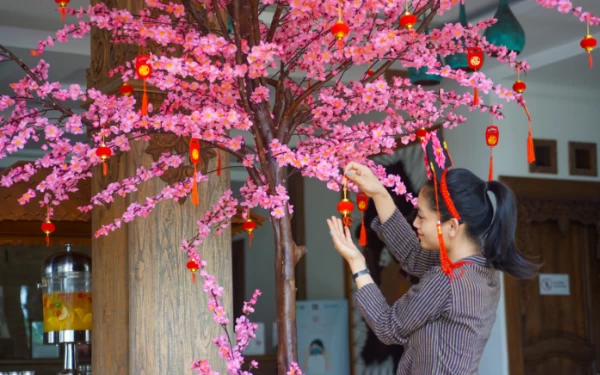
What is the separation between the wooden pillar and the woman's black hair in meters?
1.06

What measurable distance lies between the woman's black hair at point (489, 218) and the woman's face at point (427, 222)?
0.03ft

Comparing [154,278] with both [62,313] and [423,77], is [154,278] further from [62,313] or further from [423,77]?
[423,77]

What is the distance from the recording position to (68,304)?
331 cm

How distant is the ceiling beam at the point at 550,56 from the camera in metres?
5.05

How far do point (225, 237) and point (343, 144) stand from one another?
0.87 metres

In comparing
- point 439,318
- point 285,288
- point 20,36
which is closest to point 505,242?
point 439,318

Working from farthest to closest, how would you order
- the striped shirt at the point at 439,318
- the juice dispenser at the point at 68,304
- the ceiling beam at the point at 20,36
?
the ceiling beam at the point at 20,36 → the juice dispenser at the point at 68,304 → the striped shirt at the point at 439,318

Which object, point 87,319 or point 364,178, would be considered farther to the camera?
point 87,319

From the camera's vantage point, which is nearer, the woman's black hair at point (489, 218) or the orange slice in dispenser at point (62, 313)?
the woman's black hair at point (489, 218)

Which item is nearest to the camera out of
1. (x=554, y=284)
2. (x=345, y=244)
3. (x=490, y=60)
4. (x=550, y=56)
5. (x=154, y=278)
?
(x=345, y=244)

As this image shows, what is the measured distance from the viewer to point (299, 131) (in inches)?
91.8

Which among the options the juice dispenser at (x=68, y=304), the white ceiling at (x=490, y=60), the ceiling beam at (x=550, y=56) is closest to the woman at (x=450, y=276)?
the juice dispenser at (x=68, y=304)

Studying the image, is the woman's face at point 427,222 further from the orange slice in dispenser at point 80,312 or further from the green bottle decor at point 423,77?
the green bottle decor at point 423,77

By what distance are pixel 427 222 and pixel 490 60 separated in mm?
3682
